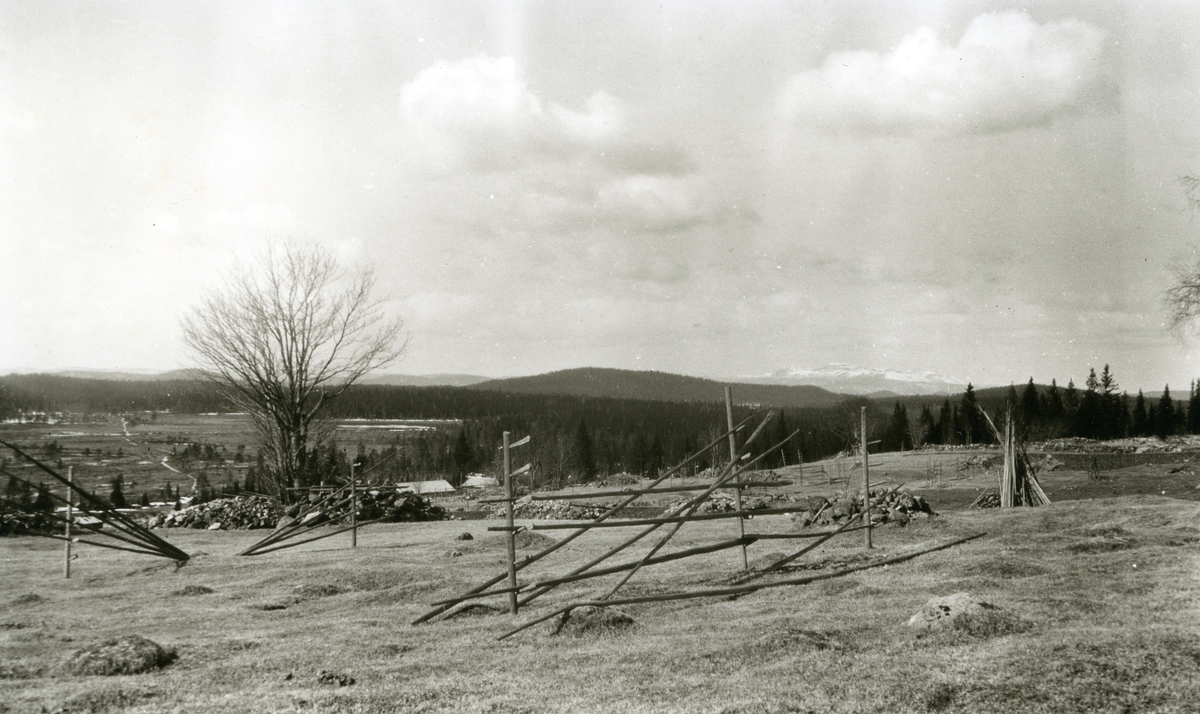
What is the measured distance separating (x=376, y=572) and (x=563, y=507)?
1864 cm

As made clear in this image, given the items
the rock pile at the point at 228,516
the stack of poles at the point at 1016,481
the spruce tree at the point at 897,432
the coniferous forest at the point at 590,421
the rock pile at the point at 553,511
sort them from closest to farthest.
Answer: the stack of poles at the point at 1016,481 → the rock pile at the point at 228,516 → the rock pile at the point at 553,511 → the coniferous forest at the point at 590,421 → the spruce tree at the point at 897,432

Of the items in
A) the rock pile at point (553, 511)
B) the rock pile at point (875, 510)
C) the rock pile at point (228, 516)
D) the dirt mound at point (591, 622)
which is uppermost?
the dirt mound at point (591, 622)

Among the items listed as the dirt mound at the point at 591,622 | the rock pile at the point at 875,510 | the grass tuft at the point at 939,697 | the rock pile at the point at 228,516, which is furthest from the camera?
the rock pile at the point at 228,516

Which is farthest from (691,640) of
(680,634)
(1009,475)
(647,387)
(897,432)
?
(647,387)

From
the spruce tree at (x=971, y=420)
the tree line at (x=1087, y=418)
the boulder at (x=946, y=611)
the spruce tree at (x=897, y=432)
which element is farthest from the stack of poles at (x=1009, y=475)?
the spruce tree at (x=897, y=432)

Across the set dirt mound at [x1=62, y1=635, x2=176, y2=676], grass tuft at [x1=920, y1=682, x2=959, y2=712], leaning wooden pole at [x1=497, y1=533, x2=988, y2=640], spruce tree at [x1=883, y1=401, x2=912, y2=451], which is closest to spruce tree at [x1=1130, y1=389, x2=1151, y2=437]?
spruce tree at [x1=883, y1=401, x2=912, y2=451]

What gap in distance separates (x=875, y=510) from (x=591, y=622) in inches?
417

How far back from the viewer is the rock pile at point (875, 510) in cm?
1614

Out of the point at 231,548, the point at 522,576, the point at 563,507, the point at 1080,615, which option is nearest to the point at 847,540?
the point at 522,576

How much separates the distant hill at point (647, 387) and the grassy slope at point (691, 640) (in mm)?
146815

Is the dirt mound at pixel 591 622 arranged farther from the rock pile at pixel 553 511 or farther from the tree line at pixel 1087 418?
the tree line at pixel 1087 418

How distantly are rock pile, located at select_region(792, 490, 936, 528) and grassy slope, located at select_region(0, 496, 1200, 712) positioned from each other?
321 cm

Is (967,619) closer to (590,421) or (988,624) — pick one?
(988,624)

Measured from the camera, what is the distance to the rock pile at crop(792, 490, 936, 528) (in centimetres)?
1614
